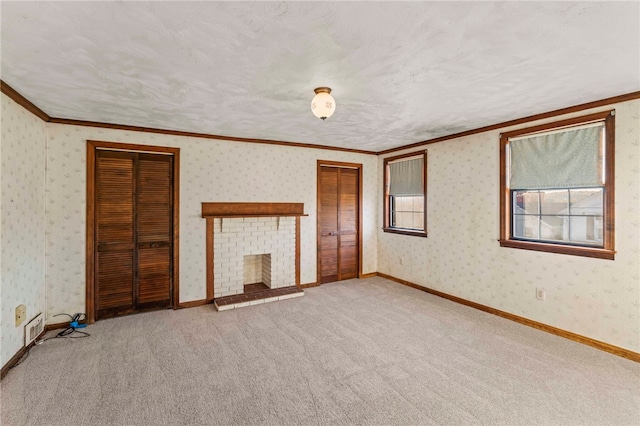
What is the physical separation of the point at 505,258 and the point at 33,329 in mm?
5271

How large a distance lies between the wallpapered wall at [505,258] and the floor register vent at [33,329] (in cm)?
487

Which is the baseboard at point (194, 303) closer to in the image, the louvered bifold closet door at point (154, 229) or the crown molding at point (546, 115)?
the louvered bifold closet door at point (154, 229)

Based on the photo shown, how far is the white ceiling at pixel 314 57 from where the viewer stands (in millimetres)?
1570

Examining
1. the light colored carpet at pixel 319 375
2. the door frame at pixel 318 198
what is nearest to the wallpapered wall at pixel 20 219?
the light colored carpet at pixel 319 375

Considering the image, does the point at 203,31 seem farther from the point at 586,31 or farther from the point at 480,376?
the point at 480,376

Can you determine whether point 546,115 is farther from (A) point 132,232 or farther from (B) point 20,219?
(B) point 20,219

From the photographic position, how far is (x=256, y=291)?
15.3ft

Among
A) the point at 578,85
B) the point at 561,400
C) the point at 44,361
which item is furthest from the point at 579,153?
the point at 44,361

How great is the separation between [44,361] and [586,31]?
15.7 ft

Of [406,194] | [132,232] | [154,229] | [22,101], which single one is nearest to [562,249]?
[406,194]

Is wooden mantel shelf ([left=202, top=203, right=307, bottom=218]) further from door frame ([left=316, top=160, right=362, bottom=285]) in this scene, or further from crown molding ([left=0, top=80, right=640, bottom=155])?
crown molding ([left=0, top=80, right=640, bottom=155])

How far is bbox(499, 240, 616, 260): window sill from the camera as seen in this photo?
2.92 m

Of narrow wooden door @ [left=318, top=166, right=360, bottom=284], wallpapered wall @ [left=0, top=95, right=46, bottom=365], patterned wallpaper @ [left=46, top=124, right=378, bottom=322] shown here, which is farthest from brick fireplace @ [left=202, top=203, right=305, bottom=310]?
wallpapered wall @ [left=0, top=95, right=46, bottom=365]

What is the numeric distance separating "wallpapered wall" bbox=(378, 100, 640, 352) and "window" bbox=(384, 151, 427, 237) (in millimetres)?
166
